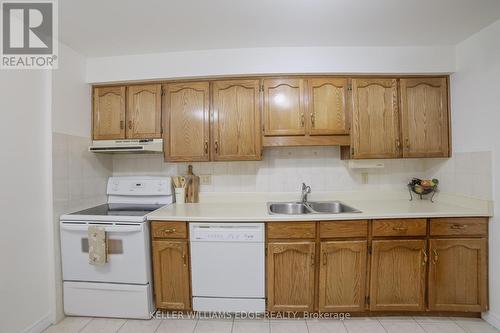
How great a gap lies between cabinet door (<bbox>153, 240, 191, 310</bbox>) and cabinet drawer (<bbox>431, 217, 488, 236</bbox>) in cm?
198

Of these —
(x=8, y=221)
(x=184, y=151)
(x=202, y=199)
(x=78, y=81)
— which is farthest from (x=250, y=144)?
(x=8, y=221)

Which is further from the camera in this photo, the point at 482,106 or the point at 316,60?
the point at 316,60

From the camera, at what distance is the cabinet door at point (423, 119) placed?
2.12 meters

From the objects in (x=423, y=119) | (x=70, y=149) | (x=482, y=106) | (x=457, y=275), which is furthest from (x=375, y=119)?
(x=70, y=149)

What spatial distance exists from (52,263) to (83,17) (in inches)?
73.6

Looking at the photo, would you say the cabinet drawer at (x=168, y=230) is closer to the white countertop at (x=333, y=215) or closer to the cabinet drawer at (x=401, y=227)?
the white countertop at (x=333, y=215)

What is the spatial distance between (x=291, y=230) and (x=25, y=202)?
1973 millimetres

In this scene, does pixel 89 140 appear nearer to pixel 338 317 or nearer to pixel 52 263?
pixel 52 263

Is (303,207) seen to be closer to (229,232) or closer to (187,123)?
(229,232)

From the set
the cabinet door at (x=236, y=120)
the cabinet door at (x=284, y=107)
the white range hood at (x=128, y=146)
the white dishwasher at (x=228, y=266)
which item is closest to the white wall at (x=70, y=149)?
the white range hood at (x=128, y=146)

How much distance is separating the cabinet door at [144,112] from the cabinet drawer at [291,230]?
4.47 feet

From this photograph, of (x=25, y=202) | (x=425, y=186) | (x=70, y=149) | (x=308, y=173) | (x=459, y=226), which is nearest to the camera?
(x=25, y=202)

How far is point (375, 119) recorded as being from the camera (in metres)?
2.13

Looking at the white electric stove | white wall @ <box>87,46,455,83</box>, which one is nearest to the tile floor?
the white electric stove
